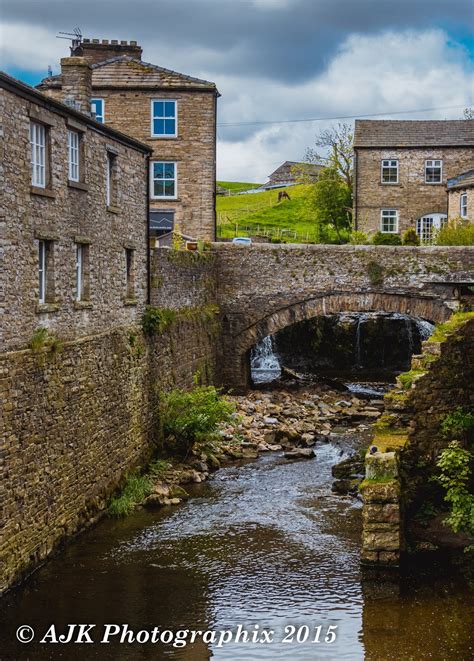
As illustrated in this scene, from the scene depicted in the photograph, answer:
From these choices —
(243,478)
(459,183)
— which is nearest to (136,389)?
(243,478)

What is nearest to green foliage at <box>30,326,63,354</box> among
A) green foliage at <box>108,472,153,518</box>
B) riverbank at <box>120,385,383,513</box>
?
green foliage at <box>108,472,153,518</box>

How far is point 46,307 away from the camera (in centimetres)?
1595

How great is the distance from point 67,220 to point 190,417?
23.7ft

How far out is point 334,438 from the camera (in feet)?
83.1

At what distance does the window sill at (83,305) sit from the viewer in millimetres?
17583

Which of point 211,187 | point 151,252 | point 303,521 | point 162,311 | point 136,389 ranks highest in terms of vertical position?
point 211,187

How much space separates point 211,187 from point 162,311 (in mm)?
13839

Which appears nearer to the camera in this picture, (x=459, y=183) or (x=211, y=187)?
(x=211, y=187)

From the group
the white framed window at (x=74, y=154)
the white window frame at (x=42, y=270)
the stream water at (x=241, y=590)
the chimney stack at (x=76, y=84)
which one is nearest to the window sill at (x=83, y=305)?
the white window frame at (x=42, y=270)

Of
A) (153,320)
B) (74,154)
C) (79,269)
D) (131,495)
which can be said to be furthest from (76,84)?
(131,495)

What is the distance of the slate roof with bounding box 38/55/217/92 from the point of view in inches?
1415

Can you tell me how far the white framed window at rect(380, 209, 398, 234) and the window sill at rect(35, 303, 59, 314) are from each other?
115 ft

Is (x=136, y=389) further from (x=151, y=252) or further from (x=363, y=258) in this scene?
(x=363, y=258)

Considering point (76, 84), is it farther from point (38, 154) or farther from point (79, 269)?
point (38, 154)
